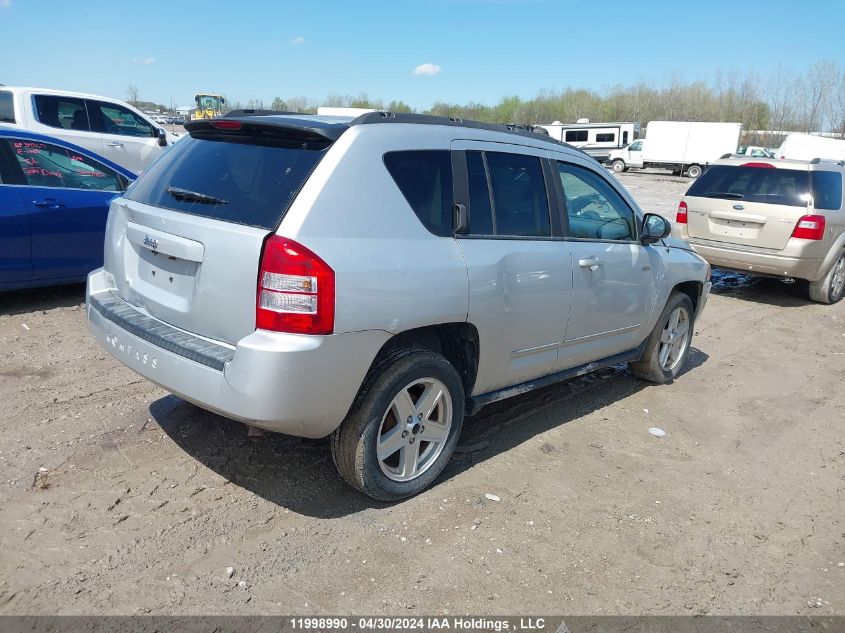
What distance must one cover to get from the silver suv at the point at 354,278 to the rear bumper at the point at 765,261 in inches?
213

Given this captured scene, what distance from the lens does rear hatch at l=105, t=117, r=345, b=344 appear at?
9.77 feet

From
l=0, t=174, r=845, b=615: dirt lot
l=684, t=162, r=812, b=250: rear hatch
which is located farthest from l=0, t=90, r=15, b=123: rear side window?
l=684, t=162, r=812, b=250: rear hatch

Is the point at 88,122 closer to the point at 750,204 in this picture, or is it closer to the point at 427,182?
the point at 427,182

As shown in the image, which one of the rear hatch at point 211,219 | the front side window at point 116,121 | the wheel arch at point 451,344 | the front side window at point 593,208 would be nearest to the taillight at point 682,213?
the front side window at point 593,208

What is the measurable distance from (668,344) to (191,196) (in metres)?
4.04

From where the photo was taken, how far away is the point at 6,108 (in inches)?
405

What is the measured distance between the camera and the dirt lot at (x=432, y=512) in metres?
2.88

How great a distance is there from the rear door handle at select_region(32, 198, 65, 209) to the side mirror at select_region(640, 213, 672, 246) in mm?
5160

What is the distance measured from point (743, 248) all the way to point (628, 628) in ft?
23.8

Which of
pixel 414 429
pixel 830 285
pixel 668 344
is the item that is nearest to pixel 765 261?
pixel 830 285

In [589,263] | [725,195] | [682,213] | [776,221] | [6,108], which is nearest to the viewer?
[589,263]

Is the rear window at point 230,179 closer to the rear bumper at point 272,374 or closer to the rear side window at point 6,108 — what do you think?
the rear bumper at point 272,374

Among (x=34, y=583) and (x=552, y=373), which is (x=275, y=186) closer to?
(x=34, y=583)

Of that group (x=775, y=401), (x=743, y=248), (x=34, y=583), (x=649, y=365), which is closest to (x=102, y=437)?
(x=34, y=583)
